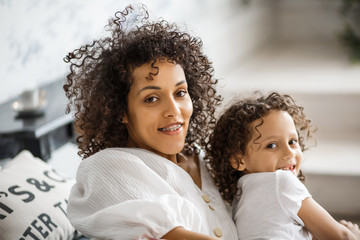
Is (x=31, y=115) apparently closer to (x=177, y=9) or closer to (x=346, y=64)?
(x=177, y=9)

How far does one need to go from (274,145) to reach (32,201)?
738mm

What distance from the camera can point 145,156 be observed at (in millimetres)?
1233

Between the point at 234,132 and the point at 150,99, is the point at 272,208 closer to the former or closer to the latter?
the point at 234,132

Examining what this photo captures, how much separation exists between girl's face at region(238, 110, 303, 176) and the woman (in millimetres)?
156

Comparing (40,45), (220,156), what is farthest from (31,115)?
(220,156)

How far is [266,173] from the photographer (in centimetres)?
136

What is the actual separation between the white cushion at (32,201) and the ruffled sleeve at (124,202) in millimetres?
318

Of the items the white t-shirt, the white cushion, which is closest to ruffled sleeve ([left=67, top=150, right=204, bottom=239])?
the white t-shirt

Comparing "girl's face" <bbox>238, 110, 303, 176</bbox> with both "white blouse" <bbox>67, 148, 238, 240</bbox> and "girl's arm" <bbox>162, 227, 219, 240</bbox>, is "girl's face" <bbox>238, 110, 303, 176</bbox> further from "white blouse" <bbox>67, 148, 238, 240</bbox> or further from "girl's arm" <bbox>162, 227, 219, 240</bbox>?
"girl's arm" <bbox>162, 227, 219, 240</bbox>

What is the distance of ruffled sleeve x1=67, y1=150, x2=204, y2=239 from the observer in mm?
1042

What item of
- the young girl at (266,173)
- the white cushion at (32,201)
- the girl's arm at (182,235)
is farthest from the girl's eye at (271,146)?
the white cushion at (32,201)

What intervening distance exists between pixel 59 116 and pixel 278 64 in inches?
103

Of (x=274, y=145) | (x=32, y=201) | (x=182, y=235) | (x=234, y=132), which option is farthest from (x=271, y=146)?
(x=32, y=201)

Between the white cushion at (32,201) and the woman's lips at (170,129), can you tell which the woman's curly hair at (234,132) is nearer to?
the woman's lips at (170,129)
